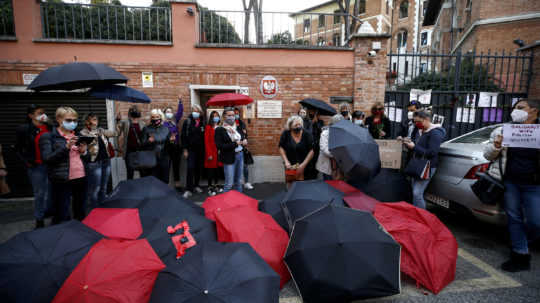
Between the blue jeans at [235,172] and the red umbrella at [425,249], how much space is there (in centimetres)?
308

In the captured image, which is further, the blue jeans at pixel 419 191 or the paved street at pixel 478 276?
the blue jeans at pixel 419 191

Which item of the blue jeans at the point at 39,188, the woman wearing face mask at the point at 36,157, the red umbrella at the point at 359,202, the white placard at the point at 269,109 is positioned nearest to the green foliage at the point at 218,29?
the white placard at the point at 269,109

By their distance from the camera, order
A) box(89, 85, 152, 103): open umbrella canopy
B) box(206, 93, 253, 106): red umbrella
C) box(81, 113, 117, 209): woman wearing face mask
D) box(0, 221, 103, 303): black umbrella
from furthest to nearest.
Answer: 1. box(206, 93, 253, 106): red umbrella
2. box(89, 85, 152, 103): open umbrella canopy
3. box(81, 113, 117, 209): woman wearing face mask
4. box(0, 221, 103, 303): black umbrella

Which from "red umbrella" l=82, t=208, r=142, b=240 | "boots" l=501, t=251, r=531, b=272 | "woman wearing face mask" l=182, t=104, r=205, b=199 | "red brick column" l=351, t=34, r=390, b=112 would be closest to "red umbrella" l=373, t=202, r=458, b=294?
"boots" l=501, t=251, r=531, b=272

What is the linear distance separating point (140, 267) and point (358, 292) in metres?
1.77

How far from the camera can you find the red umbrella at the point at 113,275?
209 centimetres

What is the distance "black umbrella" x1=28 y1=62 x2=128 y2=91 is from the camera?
162 inches

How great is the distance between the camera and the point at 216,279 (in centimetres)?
207

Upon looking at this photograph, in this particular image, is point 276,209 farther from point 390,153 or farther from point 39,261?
point 39,261

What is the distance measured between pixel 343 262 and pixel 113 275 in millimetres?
1801

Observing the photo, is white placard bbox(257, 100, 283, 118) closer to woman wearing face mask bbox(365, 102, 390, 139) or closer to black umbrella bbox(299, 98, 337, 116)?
black umbrella bbox(299, 98, 337, 116)

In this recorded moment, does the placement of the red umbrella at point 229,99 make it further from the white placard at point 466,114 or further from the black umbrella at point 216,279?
the white placard at point 466,114

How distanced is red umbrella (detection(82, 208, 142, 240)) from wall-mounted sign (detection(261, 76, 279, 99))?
5.07m

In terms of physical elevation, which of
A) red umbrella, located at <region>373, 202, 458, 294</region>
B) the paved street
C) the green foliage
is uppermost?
the green foliage
